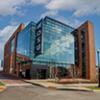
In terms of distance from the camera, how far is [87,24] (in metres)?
86.1

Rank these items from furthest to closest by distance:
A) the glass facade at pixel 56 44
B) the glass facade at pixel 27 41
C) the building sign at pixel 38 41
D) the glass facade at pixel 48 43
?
1. the glass facade at pixel 27 41
2. the glass facade at pixel 56 44
3. the glass facade at pixel 48 43
4. the building sign at pixel 38 41

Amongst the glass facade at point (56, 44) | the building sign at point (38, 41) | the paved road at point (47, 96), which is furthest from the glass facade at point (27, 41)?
the paved road at point (47, 96)

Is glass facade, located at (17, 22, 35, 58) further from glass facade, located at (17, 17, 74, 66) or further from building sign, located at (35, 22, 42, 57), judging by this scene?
building sign, located at (35, 22, 42, 57)

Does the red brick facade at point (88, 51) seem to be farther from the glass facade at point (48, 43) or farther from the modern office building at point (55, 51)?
the glass facade at point (48, 43)

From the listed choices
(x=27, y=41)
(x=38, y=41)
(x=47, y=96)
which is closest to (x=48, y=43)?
(x=38, y=41)

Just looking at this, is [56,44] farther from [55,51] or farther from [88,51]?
[88,51]

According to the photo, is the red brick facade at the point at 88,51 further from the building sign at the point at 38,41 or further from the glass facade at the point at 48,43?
the building sign at the point at 38,41

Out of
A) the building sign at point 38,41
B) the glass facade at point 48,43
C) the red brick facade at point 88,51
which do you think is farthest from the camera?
the red brick facade at point 88,51

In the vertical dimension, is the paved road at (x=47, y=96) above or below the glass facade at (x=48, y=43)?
below

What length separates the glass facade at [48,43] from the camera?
77.1 m

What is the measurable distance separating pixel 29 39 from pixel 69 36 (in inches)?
633

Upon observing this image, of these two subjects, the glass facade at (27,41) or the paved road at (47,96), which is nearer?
the paved road at (47,96)

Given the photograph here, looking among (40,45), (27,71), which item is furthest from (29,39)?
(27,71)

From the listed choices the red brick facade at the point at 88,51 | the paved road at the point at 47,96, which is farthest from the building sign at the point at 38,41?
the paved road at the point at 47,96
